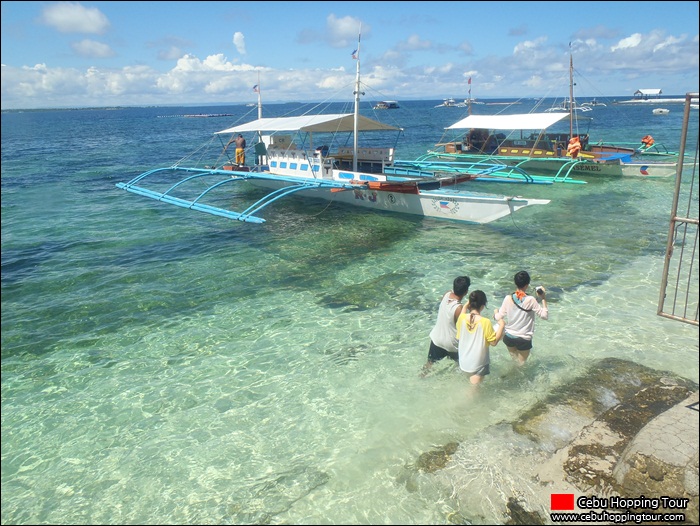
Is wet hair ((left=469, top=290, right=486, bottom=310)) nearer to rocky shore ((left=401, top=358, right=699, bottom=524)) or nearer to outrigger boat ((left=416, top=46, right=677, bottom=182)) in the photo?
rocky shore ((left=401, top=358, right=699, bottom=524))

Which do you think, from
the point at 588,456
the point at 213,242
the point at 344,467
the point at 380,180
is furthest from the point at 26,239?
the point at 588,456

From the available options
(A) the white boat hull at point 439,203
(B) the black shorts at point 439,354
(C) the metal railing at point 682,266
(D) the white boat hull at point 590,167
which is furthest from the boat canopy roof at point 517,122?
(B) the black shorts at point 439,354

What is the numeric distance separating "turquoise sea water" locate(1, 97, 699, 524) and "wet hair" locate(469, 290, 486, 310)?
1.51 m

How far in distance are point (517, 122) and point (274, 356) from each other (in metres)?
23.1

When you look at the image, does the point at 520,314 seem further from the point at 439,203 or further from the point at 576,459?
the point at 439,203

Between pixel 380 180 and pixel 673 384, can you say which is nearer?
pixel 673 384

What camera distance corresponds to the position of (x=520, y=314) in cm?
631

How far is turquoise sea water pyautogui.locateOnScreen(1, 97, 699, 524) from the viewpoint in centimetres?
522

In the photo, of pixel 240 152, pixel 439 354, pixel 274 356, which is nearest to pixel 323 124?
pixel 240 152

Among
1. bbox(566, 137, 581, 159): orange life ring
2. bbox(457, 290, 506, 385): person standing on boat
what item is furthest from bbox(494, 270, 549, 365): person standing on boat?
bbox(566, 137, 581, 159): orange life ring

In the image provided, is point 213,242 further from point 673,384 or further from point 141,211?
point 673,384

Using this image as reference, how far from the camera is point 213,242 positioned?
1511cm

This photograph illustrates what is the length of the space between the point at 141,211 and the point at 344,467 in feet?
58.4

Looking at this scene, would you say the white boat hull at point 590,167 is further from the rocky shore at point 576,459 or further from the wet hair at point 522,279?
the rocky shore at point 576,459
